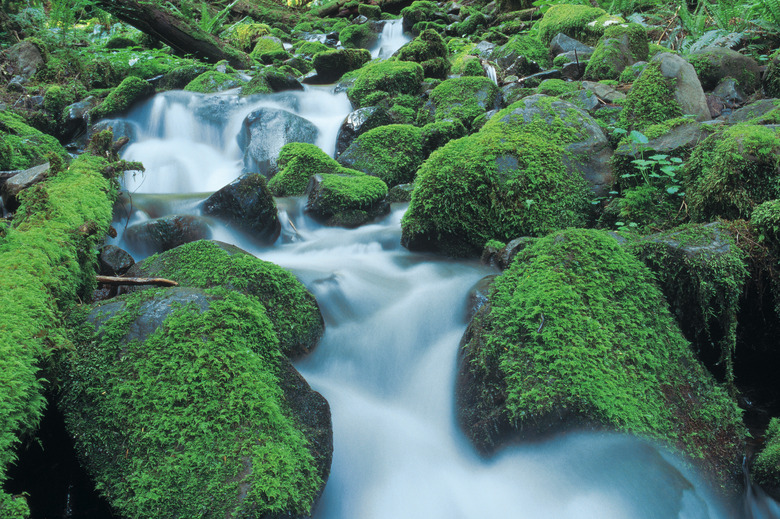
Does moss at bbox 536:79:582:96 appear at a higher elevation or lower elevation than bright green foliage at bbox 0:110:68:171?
higher

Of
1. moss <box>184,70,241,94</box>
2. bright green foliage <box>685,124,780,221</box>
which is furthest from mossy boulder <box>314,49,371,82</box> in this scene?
bright green foliage <box>685,124,780,221</box>

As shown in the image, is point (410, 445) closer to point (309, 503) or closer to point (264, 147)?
point (309, 503)

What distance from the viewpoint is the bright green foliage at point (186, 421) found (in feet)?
7.52

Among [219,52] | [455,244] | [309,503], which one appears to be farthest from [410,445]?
[219,52]

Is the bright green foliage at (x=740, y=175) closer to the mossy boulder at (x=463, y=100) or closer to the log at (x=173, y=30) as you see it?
the mossy boulder at (x=463, y=100)

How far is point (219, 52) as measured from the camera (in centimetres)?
1263

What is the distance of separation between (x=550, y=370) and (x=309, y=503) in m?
1.61

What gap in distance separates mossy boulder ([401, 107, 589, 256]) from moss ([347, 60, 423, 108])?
14.7ft

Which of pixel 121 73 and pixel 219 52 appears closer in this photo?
pixel 121 73

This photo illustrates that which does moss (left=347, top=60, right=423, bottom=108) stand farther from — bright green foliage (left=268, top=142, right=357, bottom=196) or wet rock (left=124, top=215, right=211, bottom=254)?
wet rock (left=124, top=215, right=211, bottom=254)

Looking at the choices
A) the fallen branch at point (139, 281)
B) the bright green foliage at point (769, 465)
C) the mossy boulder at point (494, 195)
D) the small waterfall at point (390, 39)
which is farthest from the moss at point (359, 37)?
the bright green foliage at point (769, 465)

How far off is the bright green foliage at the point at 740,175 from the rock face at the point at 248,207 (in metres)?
4.49

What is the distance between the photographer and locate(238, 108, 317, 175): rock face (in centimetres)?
828

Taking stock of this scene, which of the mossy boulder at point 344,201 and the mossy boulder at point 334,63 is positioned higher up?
the mossy boulder at point 334,63
